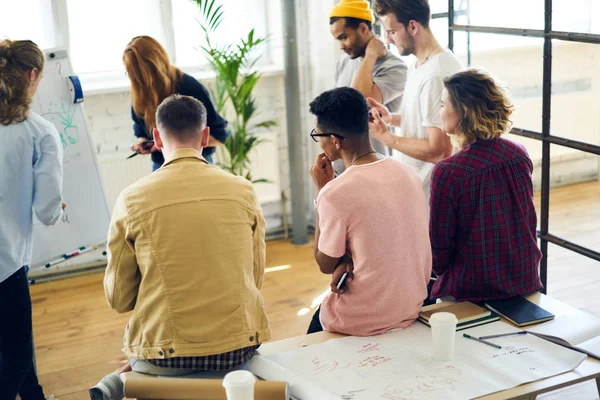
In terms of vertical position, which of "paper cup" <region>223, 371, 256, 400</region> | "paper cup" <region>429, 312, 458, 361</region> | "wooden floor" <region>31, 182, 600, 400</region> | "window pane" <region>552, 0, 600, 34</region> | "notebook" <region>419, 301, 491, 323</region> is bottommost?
"wooden floor" <region>31, 182, 600, 400</region>

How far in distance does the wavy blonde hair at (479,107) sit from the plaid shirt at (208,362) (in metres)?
0.95

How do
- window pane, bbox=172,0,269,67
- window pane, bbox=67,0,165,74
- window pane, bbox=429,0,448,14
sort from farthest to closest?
window pane, bbox=172,0,269,67 → window pane, bbox=67,0,165,74 → window pane, bbox=429,0,448,14

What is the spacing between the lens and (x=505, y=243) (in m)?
2.22

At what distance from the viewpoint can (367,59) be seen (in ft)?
11.4

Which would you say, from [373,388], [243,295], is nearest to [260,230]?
[243,295]

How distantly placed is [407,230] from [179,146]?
680mm

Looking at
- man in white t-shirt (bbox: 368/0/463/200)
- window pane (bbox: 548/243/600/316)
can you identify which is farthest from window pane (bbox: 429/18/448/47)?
window pane (bbox: 548/243/600/316)

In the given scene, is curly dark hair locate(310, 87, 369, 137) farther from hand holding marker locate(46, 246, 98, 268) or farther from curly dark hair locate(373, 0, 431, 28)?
hand holding marker locate(46, 246, 98, 268)

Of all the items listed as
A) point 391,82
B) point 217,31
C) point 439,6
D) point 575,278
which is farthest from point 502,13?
point 217,31

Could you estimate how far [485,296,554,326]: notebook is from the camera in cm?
210

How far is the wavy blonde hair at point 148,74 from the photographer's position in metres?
3.18

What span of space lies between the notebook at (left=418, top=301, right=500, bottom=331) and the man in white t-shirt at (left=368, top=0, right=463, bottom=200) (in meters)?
0.78

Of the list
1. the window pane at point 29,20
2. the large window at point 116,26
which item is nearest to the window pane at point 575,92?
the large window at point 116,26

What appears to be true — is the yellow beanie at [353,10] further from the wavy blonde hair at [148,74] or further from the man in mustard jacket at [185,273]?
the man in mustard jacket at [185,273]
